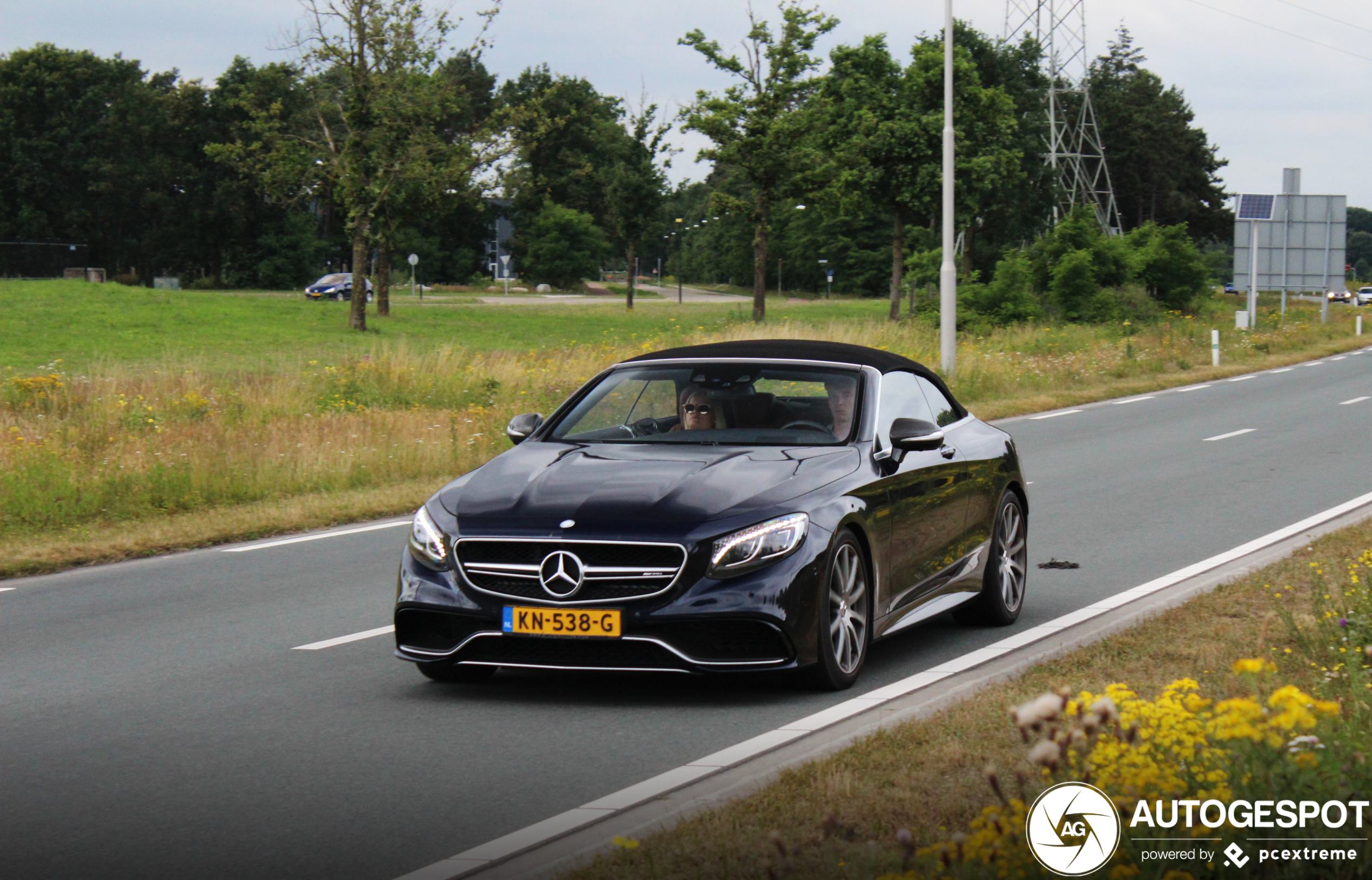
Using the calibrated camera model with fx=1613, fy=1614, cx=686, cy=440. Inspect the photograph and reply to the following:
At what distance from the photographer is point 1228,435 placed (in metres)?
20.8

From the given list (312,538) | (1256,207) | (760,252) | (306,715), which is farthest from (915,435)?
(760,252)

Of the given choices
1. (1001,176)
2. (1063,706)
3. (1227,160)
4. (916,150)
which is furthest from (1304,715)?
(1227,160)

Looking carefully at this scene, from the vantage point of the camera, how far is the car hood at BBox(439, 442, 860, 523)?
6.59 metres

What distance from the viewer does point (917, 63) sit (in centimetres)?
5922

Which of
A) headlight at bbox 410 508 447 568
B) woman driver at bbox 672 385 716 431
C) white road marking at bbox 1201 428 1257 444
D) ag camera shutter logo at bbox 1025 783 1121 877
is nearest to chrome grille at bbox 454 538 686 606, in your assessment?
headlight at bbox 410 508 447 568

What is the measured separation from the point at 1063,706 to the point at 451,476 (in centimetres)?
1255

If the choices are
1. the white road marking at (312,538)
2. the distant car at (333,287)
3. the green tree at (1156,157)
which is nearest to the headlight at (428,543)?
the white road marking at (312,538)

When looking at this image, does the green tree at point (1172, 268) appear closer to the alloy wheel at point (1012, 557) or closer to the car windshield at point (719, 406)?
the alloy wheel at point (1012, 557)

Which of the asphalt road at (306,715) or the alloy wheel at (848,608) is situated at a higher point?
the alloy wheel at (848,608)

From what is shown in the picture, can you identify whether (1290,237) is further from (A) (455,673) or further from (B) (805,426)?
(A) (455,673)

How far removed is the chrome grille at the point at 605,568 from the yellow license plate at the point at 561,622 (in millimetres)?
43

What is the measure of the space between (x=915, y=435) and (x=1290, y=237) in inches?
2024

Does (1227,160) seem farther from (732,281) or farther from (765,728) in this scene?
→ (765,728)
